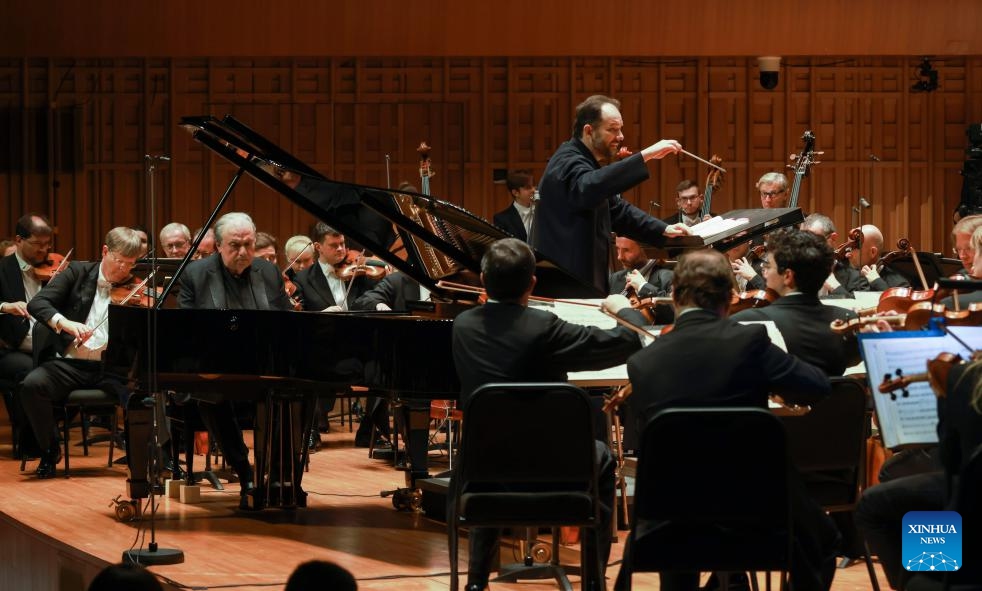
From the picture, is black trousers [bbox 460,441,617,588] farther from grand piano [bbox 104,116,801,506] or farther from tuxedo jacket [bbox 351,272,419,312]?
tuxedo jacket [bbox 351,272,419,312]

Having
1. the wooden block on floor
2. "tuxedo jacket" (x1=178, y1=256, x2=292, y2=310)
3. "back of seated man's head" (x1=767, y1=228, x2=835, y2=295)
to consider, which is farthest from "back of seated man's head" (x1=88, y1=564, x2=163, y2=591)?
the wooden block on floor

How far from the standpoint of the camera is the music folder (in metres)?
3.03

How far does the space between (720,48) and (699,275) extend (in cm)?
782

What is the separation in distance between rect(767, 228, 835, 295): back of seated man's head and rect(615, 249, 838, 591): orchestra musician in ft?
2.66

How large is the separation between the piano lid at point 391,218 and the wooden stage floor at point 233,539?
3.28 ft

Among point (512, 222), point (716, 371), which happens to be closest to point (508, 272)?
point (716, 371)

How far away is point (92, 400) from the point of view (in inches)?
261

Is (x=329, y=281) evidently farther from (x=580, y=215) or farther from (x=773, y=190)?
(x=580, y=215)

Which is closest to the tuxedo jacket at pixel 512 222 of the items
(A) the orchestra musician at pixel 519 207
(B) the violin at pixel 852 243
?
(A) the orchestra musician at pixel 519 207

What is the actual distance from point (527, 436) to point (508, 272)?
518 mm

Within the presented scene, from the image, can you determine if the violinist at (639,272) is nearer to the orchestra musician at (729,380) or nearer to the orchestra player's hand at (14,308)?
the orchestra musician at (729,380)

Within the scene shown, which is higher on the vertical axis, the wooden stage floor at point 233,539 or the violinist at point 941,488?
the violinist at point 941,488

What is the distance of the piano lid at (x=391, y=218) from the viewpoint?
4703mm

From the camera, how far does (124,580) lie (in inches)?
88.6
